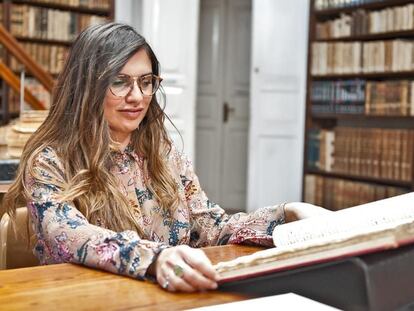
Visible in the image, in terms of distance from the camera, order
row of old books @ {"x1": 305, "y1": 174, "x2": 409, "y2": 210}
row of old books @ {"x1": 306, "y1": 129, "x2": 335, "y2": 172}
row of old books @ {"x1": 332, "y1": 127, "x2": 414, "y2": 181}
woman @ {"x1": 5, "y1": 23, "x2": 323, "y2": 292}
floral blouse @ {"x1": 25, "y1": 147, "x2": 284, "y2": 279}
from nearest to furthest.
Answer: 1. floral blouse @ {"x1": 25, "y1": 147, "x2": 284, "y2": 279}
2. woman @ {"x1": 5, "y1": 23, "x2": 323, "y2": 292}
3. row of old books @ {"x1": 332, "y1": 127, "x2": 414, "y2": 181}
4. row of old books @ {"x1": 305, "y1": 174, "x2": 409, "y2": 210}
5. row of old books @ {"x1": 306, "y1": 129, "x2": 335, "y2": 172}

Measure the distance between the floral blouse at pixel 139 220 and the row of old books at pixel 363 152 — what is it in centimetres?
370

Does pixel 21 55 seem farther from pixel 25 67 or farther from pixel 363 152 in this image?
pixel 363 152

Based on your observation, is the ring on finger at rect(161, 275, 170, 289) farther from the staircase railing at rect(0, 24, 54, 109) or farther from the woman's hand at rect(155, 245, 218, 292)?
the staircase railing at rect(0, 24, 54, 109)

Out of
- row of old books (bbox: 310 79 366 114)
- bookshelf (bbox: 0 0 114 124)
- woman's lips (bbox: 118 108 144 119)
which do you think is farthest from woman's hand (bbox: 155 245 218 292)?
row of old books (bbox: 310 79 366 114)

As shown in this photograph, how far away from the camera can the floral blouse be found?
1.02 m

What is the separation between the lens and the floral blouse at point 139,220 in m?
1.02

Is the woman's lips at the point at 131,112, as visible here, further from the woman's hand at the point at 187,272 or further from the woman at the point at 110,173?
the woman's hand at the point at 187,272

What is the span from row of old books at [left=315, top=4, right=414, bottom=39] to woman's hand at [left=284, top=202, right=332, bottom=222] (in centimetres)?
400

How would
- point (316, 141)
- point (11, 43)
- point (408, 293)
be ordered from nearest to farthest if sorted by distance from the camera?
point (408, 293) → point (11, 43) → point (316, 141)

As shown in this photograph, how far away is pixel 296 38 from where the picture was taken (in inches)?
235

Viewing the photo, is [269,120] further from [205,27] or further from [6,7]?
[6,7]

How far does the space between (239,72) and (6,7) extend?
263 cm

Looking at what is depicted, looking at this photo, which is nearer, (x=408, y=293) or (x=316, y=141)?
(x=408, y=293)

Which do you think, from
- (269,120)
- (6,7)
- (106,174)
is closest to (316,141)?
(269,120)
